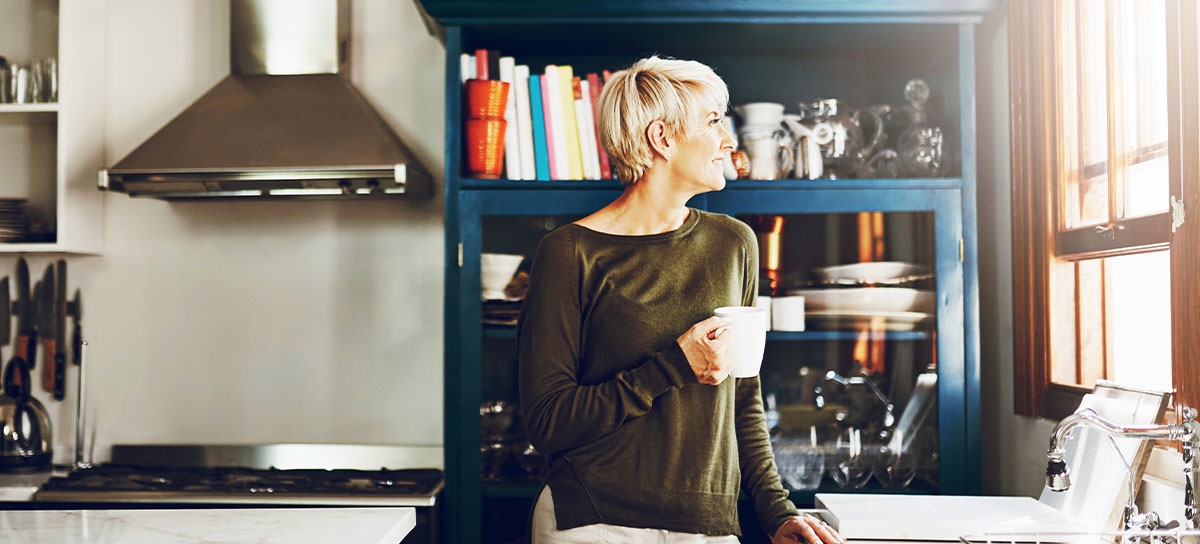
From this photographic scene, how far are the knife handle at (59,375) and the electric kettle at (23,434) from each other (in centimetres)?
9

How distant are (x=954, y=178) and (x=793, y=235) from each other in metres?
0.39

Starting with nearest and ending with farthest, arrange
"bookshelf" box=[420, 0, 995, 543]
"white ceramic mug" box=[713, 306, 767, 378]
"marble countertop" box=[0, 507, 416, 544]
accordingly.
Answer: "marble countertop" box=[0, 507, 416, 544] → "white ceramic mug" box=[713, 306, 767, 378] → "bookshelf" box=[420, 0, 995, 543]

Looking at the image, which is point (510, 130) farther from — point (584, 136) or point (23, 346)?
point (23, 346)

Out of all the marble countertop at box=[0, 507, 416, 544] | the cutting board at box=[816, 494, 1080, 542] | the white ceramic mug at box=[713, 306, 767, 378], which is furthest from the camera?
the cutting board at box=[816, 494, 1080, 542]

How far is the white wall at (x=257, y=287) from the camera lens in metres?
2.67

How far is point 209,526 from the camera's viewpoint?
1.21 m

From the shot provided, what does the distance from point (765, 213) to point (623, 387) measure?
997mm

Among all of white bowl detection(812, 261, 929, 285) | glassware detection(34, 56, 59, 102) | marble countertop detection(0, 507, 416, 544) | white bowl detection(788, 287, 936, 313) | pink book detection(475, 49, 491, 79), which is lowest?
marble countertop detection(0, 507, 416, 544)

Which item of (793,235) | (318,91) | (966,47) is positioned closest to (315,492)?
(318,91)

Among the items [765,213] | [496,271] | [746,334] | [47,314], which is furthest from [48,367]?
[746,334]

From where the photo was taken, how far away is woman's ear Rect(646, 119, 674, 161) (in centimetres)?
134

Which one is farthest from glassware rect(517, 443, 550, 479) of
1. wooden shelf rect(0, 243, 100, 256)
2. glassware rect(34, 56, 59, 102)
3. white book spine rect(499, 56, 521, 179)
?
glassware rect(34, 56, 59, 102)

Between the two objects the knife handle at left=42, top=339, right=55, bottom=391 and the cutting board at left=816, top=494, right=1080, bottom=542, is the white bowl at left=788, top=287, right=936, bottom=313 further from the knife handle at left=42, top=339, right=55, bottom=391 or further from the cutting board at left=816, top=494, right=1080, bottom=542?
the knife handle at left=42, top=339, right=55, bottom=391

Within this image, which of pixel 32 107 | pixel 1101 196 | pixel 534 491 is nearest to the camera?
pixel 1101 196
